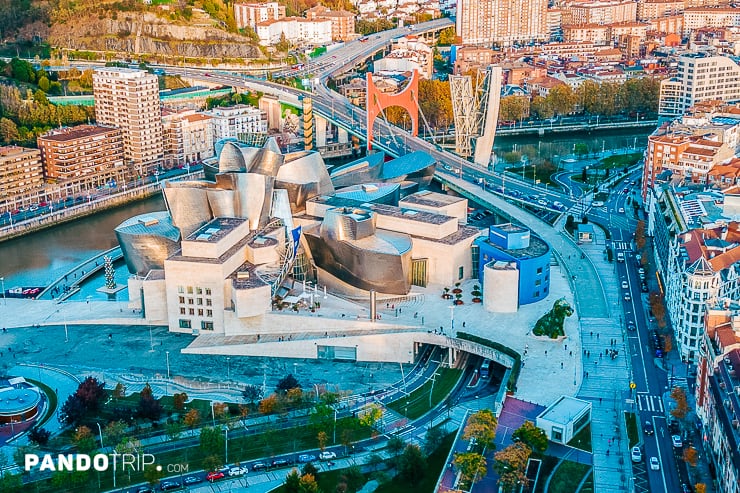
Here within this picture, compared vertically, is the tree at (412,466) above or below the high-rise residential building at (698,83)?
below

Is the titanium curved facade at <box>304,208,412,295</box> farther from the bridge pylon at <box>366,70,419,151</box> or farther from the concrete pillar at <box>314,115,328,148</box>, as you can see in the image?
the concrete pillar at <box>314,115,328,148</box>

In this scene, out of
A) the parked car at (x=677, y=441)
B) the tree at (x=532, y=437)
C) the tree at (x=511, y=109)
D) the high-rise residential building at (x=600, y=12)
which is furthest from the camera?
the high-rise residential building at (x=600, y=12)

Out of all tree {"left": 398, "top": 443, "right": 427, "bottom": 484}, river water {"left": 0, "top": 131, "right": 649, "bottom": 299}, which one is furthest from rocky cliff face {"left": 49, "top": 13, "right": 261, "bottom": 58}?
tree {"left": 398, "top": 443, "right": 427, "bottom": 484}

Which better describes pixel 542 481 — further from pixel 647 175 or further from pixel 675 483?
pixel 647 175

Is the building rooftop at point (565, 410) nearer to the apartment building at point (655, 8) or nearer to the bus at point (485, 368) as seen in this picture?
the bus at point (485, 368)

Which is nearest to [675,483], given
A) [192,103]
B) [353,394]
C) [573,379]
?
[573,379]

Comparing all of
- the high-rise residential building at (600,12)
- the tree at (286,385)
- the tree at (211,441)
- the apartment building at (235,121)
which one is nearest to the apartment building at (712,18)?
the high-rise residential building at (600,12)

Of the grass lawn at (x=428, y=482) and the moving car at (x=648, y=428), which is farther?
the moving car at (x=648, y=428)

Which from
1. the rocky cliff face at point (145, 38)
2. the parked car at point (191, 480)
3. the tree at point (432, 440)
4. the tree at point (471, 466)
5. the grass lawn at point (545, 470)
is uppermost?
the rocky cliff face at point (145, 38)
